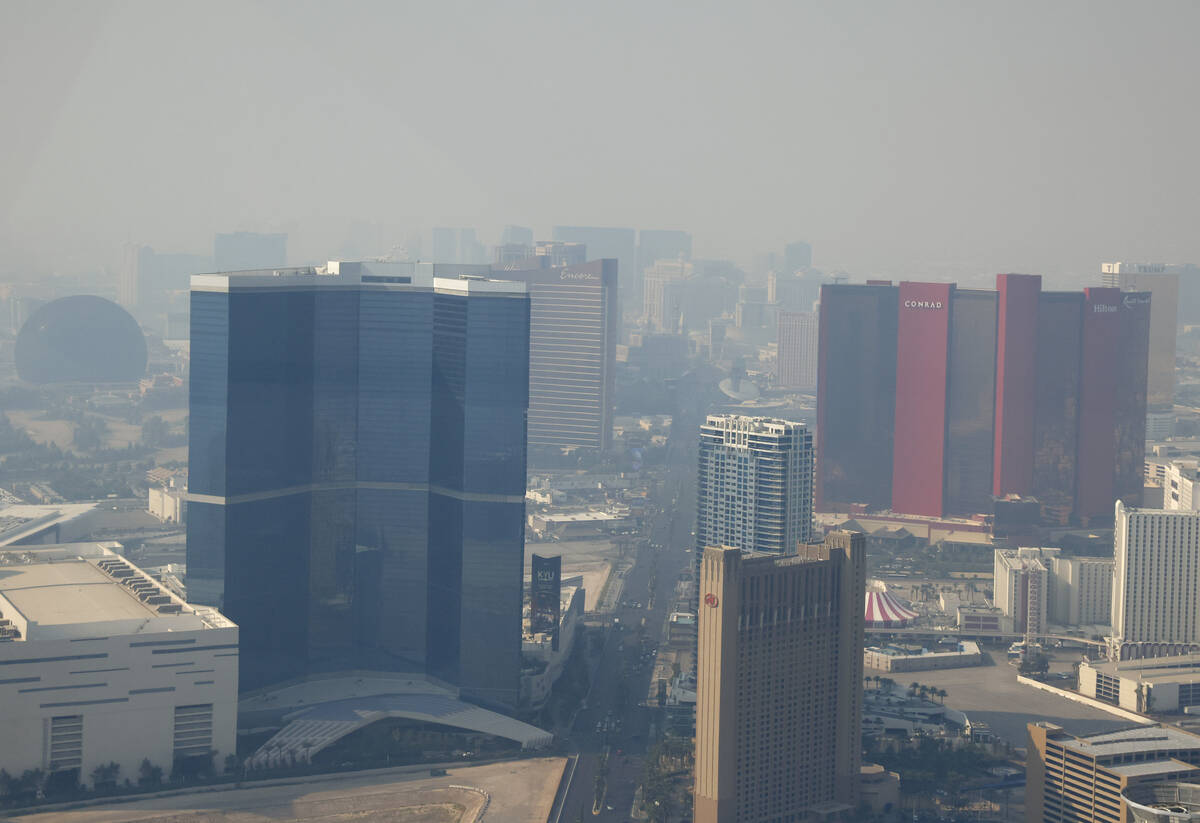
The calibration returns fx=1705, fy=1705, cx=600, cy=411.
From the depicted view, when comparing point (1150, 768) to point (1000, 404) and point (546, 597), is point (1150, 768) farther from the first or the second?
point (1000, 404)

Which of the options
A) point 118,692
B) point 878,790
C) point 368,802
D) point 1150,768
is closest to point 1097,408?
point 878,790

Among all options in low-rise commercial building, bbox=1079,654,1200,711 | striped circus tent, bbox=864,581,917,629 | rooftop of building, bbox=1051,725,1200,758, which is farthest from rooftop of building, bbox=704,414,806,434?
low-rise commercial building, bbox=1079,654,1200,711

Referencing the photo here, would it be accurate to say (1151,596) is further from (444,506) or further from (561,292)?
(561,292)

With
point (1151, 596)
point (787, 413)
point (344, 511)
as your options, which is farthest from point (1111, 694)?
point (787, 413)

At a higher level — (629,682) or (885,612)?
(885,612)

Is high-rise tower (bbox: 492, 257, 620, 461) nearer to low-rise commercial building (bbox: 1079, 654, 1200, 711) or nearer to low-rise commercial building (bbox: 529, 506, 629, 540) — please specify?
low-rise commercial building (bbox: 529, 506, 629, 540)

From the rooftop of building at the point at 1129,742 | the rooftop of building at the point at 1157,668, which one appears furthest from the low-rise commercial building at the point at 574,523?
the rooftop of building at the point at 1129,742
